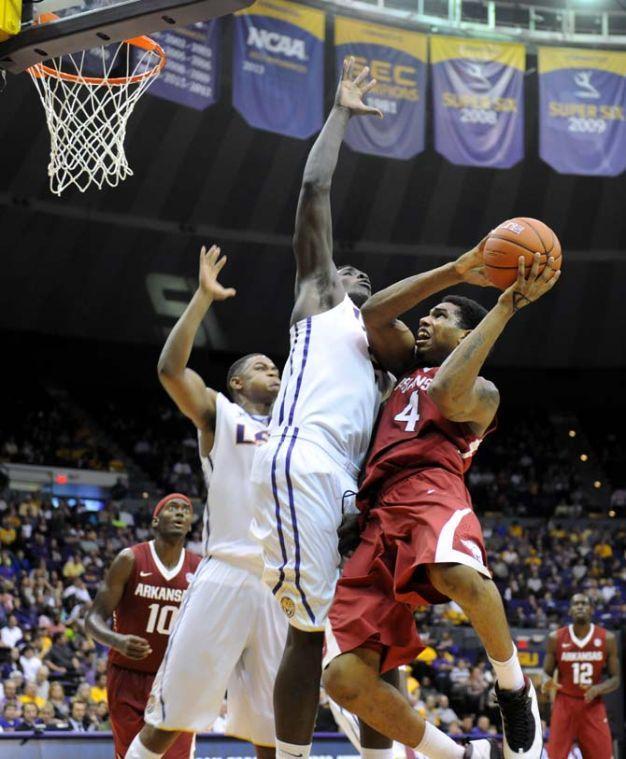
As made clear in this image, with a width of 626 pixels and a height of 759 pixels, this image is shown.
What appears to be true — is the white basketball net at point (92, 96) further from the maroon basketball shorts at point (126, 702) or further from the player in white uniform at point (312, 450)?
the maroon basketball shorts at point (126, 702)

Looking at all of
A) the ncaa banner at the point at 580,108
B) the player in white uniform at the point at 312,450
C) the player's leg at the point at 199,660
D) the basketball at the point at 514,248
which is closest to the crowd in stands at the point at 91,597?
the player's leg at the point at 199,660

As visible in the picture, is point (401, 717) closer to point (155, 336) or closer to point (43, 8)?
point (43, 8)

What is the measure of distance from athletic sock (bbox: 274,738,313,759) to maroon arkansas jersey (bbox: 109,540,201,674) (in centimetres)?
223

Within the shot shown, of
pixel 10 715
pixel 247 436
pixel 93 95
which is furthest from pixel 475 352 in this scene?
pixel 10 715

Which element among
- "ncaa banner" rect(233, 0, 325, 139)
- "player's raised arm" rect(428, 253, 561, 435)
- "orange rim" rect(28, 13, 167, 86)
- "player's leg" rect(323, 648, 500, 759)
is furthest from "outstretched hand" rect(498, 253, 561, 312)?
"ncaa banner" rect(233, 0, 325, 139)

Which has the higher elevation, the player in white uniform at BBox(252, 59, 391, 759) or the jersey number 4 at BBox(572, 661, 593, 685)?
the player in white uniform at BBox(252, 59, 391, 759)

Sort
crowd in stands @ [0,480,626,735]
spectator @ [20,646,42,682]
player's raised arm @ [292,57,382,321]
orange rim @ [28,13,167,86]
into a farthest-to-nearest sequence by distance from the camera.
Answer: spectator @ [20,646,42,682], crowd in stands @ [0,480,626,735], orange rim @ [28,13,167,86], player's raised arm @ [292,57,382,321]

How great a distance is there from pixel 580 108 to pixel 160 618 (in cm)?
1267

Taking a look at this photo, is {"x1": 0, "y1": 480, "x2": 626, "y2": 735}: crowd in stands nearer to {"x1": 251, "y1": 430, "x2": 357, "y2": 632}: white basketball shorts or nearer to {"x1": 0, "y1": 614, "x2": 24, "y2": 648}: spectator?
{"x1": 0, "y1": 614, "x2": 24, "y2": 648}: spectator

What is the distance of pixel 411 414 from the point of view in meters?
4.61

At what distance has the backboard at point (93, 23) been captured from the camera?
522cm

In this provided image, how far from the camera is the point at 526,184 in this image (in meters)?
22.6

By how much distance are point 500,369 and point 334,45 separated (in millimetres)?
12213

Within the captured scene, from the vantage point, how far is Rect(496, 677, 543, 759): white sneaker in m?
4.22
